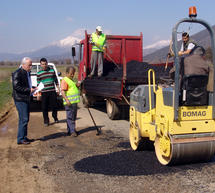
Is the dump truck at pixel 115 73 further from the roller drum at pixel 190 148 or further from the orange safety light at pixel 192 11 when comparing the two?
the orange safety light at pixel 192 11

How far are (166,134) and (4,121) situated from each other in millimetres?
6291

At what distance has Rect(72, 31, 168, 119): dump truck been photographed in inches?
321

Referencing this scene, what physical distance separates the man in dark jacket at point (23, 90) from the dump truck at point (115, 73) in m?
2.61

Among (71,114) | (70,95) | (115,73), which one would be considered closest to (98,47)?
(115,73)

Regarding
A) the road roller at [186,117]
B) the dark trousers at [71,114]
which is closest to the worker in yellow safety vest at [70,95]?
the dark trousers at [71,114]

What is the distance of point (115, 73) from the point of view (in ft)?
31.2

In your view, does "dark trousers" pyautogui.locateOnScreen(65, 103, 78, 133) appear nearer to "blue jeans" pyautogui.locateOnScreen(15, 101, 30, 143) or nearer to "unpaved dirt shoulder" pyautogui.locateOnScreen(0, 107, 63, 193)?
"unpaved dirt shoulder" pyautogui.locateOnScreen(0, 107, 63, 193)

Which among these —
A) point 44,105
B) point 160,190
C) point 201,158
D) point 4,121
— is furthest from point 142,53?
point 160,190

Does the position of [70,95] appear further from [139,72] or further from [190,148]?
[190,148]

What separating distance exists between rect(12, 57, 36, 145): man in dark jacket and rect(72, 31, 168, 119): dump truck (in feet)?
8.56

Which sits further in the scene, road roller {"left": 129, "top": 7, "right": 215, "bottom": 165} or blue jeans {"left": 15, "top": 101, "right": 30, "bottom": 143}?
blue jeans {"left": 15, "top": 101, "right": 30, "bottom": 143}

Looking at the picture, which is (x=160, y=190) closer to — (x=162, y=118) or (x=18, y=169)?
(x=162, y=118)

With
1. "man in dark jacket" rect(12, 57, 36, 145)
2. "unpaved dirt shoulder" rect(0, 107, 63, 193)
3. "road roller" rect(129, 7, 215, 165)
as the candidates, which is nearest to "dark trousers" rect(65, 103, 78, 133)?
"unpaved dirt shoulder" rect(0, 107, 63, 193)

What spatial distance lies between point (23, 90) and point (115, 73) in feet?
13.1
